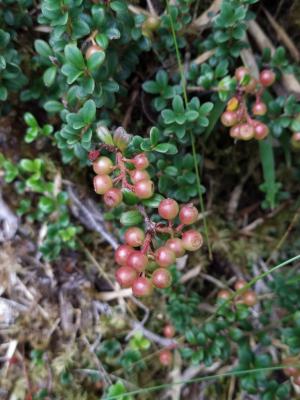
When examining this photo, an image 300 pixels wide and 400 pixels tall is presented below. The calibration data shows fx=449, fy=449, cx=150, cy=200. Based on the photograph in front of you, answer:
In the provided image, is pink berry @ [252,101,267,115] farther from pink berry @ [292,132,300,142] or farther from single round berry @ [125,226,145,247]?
Answer: single round berry @ [125,226,145,247]

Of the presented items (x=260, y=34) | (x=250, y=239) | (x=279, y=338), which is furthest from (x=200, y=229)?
(x=260, y=34)

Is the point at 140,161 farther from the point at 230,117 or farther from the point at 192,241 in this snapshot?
the point at 230,117

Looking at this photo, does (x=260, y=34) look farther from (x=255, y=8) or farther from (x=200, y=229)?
(x=200, y=229)

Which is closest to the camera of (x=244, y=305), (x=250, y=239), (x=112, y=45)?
(x=112, y=45)

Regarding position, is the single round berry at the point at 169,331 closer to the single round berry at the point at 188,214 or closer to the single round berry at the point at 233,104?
the single round berry at the point at 188,214

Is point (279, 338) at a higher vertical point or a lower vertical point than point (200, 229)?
lower

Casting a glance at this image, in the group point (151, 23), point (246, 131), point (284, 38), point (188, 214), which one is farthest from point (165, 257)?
point (284, 38)

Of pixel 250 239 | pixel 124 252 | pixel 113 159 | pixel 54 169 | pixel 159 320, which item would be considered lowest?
pixel 159 320

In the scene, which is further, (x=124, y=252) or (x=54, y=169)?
(x=54, y=169)
